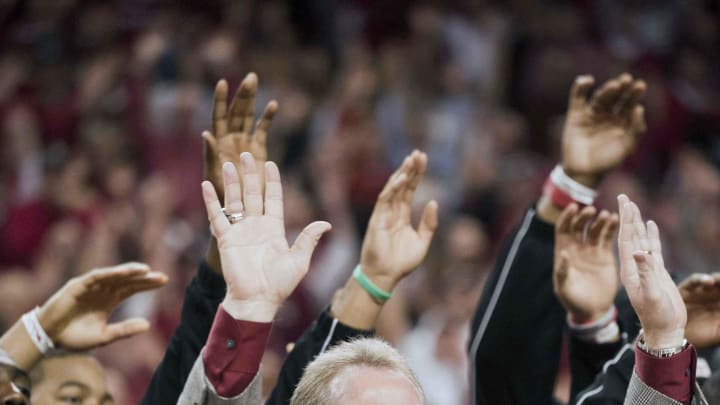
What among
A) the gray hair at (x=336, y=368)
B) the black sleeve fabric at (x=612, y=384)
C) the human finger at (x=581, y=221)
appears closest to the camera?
the gray hair at (x=336, y=368)

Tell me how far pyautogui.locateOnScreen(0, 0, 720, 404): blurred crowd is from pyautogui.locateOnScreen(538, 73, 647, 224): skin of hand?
1961 mm

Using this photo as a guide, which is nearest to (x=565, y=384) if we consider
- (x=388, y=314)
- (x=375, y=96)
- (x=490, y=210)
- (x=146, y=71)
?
(x=388, y=314)

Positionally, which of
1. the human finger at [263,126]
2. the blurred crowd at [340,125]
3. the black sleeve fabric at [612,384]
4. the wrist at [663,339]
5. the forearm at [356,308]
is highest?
the human finger at [263,126]

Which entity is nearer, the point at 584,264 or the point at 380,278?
the point at 380,278

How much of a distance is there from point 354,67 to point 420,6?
2.58 feet

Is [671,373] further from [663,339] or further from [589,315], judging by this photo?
[589,315]

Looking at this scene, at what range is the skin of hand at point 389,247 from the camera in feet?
9.85

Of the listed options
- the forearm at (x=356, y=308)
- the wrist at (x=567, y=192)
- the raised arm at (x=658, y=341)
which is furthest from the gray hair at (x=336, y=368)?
the wrist at (x=567, y=192)

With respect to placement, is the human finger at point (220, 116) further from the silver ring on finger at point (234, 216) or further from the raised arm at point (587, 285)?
the raised arm at point (587, 285)

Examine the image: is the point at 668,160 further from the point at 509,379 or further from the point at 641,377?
the point at 641,377

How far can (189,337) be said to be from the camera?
2967 mm

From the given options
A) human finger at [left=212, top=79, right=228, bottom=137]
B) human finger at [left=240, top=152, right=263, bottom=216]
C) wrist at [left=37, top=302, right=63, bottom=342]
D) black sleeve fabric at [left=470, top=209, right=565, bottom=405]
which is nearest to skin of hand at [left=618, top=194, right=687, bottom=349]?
human finger at [left=240, top=152, right=263, bottom=216]

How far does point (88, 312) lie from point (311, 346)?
574mm

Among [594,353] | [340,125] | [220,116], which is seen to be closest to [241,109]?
[220,116]
